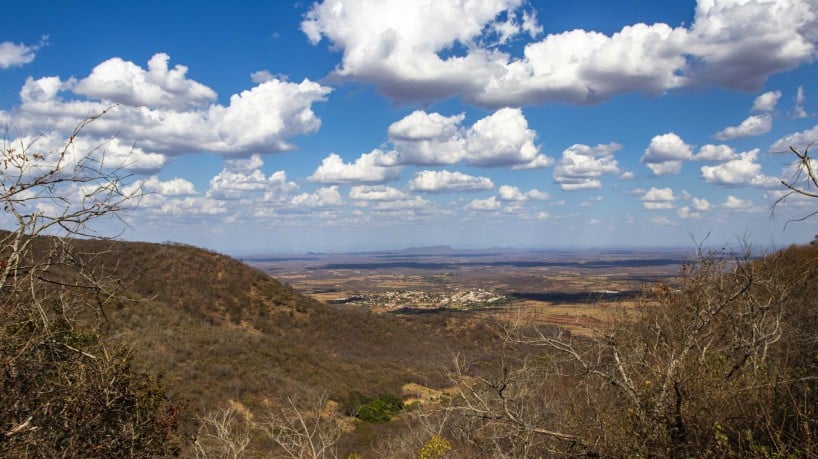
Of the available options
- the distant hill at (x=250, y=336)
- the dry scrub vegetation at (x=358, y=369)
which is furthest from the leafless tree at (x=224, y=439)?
the distant hill at (x=250, y=336)

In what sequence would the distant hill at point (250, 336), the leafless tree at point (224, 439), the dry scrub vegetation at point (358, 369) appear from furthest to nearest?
the distant hill at point (250, 336)
the leafless tree at point (224, 439)
the dry scrub vegetation at point (358, 369)

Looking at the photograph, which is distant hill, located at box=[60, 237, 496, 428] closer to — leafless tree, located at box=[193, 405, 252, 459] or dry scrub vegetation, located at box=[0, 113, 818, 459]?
dry scrub vegetation, located at box=[0, 113, 818, 459]

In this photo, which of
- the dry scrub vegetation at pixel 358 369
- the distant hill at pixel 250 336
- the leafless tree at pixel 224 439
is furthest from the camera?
the distant hill at pixel 250 336

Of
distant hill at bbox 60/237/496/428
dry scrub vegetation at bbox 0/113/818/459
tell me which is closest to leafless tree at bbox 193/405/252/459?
dry scrub vegetation at bbox 0/113/818/459

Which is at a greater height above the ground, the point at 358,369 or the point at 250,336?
the point at 250,336

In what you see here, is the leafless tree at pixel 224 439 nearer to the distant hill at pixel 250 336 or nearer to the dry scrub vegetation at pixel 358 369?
the dry scrub vegetation at pixel 358 369

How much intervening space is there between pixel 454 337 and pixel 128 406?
5019 cm

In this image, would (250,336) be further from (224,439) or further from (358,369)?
(224,439)

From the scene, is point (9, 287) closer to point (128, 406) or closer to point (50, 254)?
point (50, 254)


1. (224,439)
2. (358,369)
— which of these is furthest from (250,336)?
(224,439)

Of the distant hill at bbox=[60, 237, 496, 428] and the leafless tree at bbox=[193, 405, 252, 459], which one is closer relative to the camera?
the leafless tree at bbox=[193, 405, 252, 459]

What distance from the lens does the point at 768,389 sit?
251 inches

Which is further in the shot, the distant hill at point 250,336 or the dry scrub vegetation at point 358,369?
the distant hill at point 250,336

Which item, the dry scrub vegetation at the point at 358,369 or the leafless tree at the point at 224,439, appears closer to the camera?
the dry scrub vegetation at the point at 358,369
